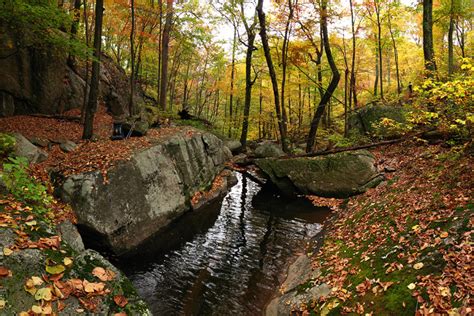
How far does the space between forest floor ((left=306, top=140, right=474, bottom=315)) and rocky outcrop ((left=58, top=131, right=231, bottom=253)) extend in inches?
203

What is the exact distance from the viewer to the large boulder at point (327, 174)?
502 inches

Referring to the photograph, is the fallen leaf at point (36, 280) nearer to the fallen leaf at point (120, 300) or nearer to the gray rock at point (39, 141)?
the fallen leaf at point (120, 300)

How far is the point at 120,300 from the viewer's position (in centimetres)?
404

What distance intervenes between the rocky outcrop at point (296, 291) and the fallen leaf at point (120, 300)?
3.11 meters

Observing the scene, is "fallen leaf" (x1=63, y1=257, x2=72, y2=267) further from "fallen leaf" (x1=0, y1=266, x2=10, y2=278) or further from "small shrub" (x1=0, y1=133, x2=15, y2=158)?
"small shrub" (x1=0, y1=133, x2=15, y2=158)

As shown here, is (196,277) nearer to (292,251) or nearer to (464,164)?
(292,251)

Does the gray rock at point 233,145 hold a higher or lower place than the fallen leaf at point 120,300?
higher

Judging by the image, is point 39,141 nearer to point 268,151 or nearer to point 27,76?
point 27,76

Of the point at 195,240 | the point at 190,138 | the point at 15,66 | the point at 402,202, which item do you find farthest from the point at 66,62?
the point at 402,202

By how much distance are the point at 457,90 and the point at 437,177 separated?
284cm

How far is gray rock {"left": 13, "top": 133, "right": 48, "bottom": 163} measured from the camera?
9.75 metres

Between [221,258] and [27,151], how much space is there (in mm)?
7373

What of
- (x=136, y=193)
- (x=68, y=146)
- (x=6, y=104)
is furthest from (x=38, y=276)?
(x=6, y=104)

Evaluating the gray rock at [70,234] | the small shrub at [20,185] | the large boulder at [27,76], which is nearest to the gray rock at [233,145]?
the large boulder at [27,76]
